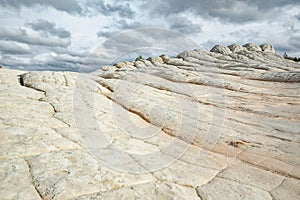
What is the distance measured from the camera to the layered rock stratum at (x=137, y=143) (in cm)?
486

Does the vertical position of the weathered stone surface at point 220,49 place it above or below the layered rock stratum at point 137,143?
above

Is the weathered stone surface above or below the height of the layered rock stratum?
above

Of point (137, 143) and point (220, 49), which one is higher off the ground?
point (220, 49)

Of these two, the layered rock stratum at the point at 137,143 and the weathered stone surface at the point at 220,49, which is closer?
the layered rock stratum at the point at 137,143

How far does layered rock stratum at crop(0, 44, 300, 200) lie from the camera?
16.0 feet

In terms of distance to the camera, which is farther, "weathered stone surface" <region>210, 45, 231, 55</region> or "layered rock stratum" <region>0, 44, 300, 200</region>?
"weathered stone surface" <region>210, 45, 231, 55</region>

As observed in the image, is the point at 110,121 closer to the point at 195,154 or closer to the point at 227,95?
the point at 195,154

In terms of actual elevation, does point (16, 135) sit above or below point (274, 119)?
above

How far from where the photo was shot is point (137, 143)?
25.7 feet

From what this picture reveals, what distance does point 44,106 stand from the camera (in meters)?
8.66

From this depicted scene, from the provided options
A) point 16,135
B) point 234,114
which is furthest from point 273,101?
point 16,135

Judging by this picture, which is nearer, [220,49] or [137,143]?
[137,143]

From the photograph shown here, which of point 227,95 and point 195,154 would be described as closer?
point 195,154

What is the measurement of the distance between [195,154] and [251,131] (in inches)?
148
